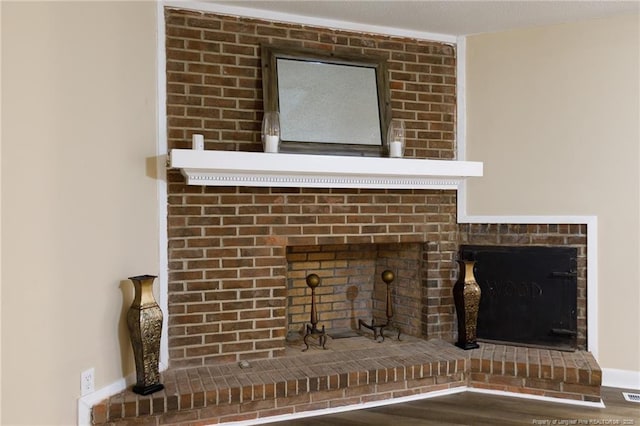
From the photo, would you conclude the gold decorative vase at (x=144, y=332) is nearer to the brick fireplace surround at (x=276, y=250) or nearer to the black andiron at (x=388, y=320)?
the brick fireplace surround at (x=276, y=250)

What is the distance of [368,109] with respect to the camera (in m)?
2.91

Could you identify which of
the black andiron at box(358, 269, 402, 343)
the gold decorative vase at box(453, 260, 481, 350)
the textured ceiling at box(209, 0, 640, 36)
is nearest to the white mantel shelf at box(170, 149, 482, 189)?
the gold decorative vase at box(453, 260, 481, 350)

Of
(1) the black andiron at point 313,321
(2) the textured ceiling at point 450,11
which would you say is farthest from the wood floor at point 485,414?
(2) the textured ceiling at point 450,11

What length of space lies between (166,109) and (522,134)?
7.09 feet

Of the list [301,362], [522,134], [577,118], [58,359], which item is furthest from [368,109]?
[58,359]

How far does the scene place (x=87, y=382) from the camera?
2123 mm

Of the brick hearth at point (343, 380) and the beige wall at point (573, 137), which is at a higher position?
the beige wall at point (573, 137)

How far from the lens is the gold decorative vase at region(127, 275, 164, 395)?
223 centimetres

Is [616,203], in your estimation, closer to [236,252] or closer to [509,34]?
[509,34]

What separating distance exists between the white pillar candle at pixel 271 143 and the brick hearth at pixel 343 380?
119cm

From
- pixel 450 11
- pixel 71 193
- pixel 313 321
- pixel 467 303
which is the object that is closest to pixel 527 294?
pixel 467 303

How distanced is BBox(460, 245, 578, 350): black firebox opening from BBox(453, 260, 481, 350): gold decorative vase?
19cm

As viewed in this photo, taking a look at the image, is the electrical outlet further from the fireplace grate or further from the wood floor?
the fireplace grate

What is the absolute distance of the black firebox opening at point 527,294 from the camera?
290cm
